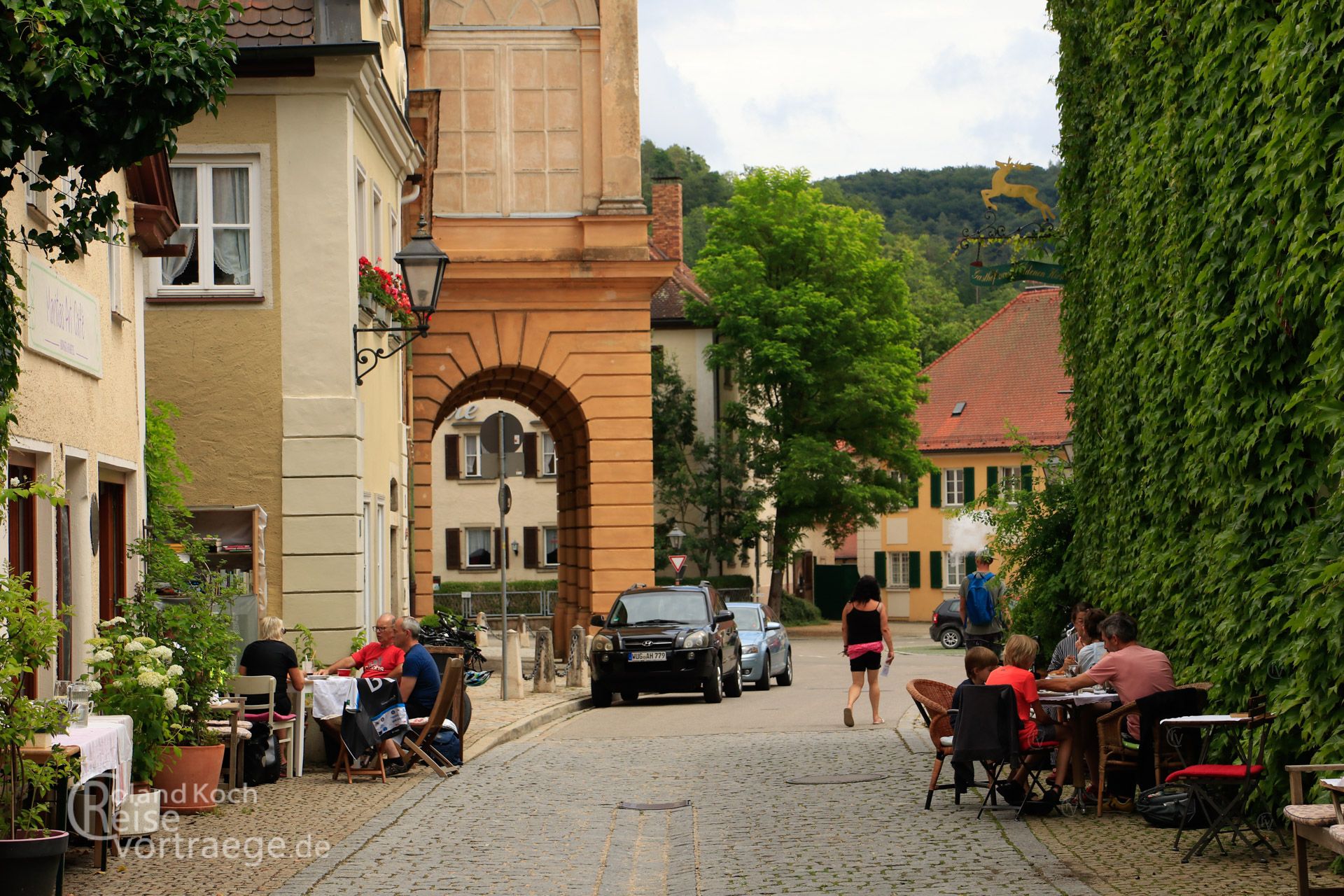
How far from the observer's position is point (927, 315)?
78.2 meters

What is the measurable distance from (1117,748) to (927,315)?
67.8 m

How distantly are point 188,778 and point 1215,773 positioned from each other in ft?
22.5

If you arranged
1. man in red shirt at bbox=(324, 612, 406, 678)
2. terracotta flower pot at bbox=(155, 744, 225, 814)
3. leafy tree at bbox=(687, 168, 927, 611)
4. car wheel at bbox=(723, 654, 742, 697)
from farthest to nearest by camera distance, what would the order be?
leafy tree at bbox=(687, 168, 927, 611), car wheel at bbox=(723, 654, 742, 697), man in red shirt at bbox=(324, 612, 406, 678), terracotta flower pot at bbox=(155, 744, 225, 814)

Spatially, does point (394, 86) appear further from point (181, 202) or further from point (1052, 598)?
point (1052, 598)

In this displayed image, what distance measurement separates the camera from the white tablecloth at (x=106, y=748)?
9805 millimetres

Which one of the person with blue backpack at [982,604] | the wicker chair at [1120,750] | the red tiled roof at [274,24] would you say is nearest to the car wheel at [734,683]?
the person with blue backpack at [982,604]

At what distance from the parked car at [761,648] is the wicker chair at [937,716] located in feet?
45.3

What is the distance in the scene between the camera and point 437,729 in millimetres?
15086

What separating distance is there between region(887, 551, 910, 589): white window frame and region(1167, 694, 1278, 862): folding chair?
5538 cm

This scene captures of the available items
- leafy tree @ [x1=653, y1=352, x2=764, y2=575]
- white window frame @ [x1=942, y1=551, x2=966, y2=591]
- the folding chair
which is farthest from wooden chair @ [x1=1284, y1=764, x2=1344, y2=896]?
white window frame @ [x1=942, y1=551, x2=966, y2=591]

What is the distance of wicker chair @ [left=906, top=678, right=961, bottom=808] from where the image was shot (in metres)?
12.4

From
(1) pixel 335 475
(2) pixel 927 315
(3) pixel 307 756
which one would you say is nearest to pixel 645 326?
(1) pixel 335 475

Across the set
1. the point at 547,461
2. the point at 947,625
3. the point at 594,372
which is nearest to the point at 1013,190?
the point at 594,372

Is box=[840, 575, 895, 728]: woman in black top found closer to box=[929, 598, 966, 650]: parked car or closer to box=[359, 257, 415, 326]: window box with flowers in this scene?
box=[359, 257, 415, 326]: window box with flowers
